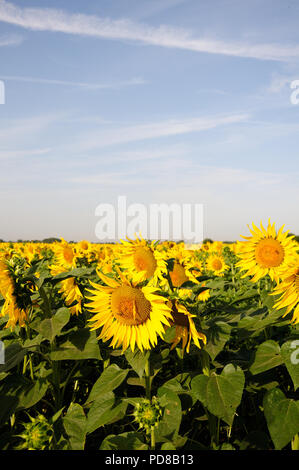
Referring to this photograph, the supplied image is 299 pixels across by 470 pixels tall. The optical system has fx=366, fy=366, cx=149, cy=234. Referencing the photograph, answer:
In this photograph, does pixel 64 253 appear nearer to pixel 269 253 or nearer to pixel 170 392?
pixel 269 253

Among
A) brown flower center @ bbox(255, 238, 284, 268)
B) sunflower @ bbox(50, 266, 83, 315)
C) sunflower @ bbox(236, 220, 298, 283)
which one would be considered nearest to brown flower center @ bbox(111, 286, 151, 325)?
sunflower @ bbox(50, 266, 83, 315)

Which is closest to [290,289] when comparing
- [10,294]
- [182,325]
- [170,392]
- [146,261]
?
[182,325]

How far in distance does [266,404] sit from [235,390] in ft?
0.84

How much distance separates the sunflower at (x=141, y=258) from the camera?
4469 mm

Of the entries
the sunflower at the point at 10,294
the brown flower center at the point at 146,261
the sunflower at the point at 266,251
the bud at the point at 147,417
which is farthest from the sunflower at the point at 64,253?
the bud at the point at 147,417

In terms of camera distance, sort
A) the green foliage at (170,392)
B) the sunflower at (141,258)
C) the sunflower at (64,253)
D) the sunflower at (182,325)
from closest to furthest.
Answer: the green foliage at (170,392) < the sunflower at (182,325) < the sunflower at (141,258) < the sunflower at (64,253)

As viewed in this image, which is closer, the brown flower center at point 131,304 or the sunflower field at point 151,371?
the sunflower field at point 151,371

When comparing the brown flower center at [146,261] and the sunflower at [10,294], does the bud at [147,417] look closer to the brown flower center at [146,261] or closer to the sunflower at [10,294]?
the sunflower at [10,294]

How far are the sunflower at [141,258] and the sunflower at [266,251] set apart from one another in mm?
1169

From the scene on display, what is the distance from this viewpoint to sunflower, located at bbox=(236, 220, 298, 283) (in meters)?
4.64

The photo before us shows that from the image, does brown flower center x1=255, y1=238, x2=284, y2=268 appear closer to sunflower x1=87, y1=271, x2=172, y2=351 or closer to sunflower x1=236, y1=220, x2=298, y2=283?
sunflower x1=236, y1=220, x2=298, y2=283

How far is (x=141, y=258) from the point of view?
459 centimetres

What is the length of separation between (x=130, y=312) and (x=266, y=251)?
2.57 m

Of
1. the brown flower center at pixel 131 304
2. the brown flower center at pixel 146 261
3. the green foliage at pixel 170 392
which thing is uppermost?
the brown flower center at pixel 146 261
